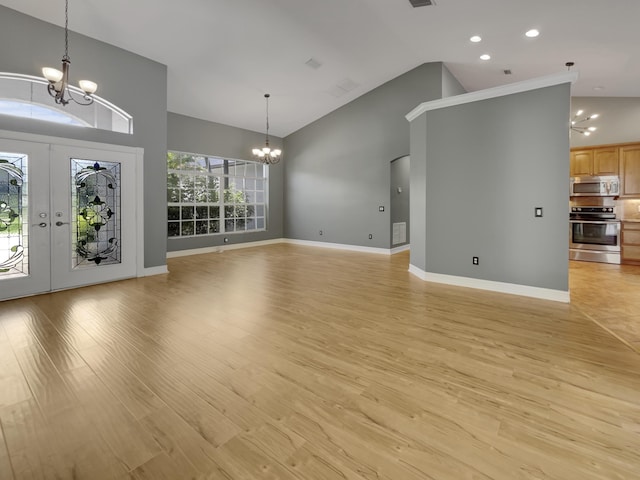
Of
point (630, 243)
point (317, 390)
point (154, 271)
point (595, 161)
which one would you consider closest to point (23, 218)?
point (154, 271)

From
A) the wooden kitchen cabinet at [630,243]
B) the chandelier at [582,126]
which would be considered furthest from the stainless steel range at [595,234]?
the chandelier at [582,126]

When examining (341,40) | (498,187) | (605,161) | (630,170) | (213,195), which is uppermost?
(341,40)

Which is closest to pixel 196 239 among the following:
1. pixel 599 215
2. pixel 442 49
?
pixel 442 49

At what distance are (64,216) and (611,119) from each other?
10452 millimetres

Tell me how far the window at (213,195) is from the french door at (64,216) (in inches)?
91.2

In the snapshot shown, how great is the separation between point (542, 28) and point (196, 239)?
7.73 m

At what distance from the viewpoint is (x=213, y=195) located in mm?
8188

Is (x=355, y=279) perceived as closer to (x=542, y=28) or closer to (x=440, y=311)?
(x=440, y=311)

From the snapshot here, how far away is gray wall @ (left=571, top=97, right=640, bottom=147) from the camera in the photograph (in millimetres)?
6559

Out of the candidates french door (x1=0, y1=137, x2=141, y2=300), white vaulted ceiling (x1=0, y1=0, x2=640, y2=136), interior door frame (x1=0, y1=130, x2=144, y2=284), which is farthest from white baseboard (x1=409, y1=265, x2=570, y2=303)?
french door (x1=0, y1=137, x2=141, y2=300)

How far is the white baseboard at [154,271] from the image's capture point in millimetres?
5418

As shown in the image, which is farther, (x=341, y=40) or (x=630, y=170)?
(x=630, y=170)

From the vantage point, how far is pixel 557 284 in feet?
13.1

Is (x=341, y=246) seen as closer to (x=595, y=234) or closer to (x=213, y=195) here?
(x=213, y=195)
